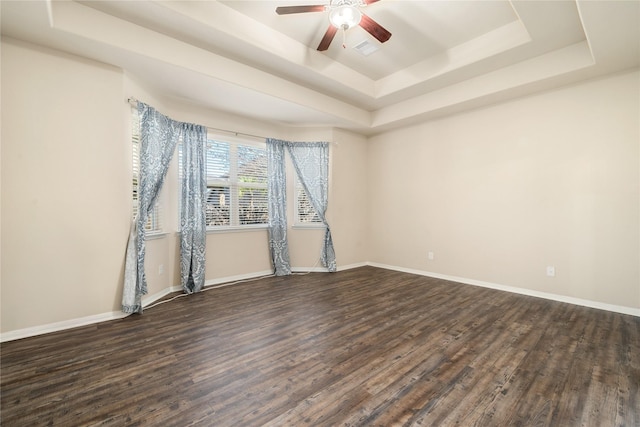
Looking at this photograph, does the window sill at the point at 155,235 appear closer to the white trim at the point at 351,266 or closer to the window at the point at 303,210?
the window at the point at 303,210

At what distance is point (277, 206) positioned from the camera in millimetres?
4844

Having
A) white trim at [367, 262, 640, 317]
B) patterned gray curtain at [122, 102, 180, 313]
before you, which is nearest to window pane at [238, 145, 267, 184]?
patterned gray curtain at [122, 102, 180, 313]

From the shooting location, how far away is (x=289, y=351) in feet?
7.43

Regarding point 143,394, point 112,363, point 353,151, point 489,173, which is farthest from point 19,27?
point 489,173

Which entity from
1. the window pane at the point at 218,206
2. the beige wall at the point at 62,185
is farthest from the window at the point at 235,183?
the beige wall at the point at 62,185

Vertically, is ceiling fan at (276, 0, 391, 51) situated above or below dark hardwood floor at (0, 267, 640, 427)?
above

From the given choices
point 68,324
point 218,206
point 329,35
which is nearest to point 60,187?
point 68,324

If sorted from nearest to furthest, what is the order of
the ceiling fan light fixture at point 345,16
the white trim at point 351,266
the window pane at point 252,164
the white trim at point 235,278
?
the ceiling fan light fixture at point 345,16 < the white trim at point 235,278 < the window pane at point 252,164 < the white trim at point 351,266

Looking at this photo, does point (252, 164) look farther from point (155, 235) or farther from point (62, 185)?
point (62, 185)

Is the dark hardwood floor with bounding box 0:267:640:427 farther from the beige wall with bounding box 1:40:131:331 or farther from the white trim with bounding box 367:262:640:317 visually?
the beige wall with bounding box 1:40:131:331

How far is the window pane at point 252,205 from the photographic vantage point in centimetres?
465

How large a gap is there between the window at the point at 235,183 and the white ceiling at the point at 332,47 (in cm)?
62

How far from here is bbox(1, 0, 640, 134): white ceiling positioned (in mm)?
2455

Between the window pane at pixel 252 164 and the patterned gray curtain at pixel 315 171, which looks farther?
the patterned gray curtain at pixel 315 171
